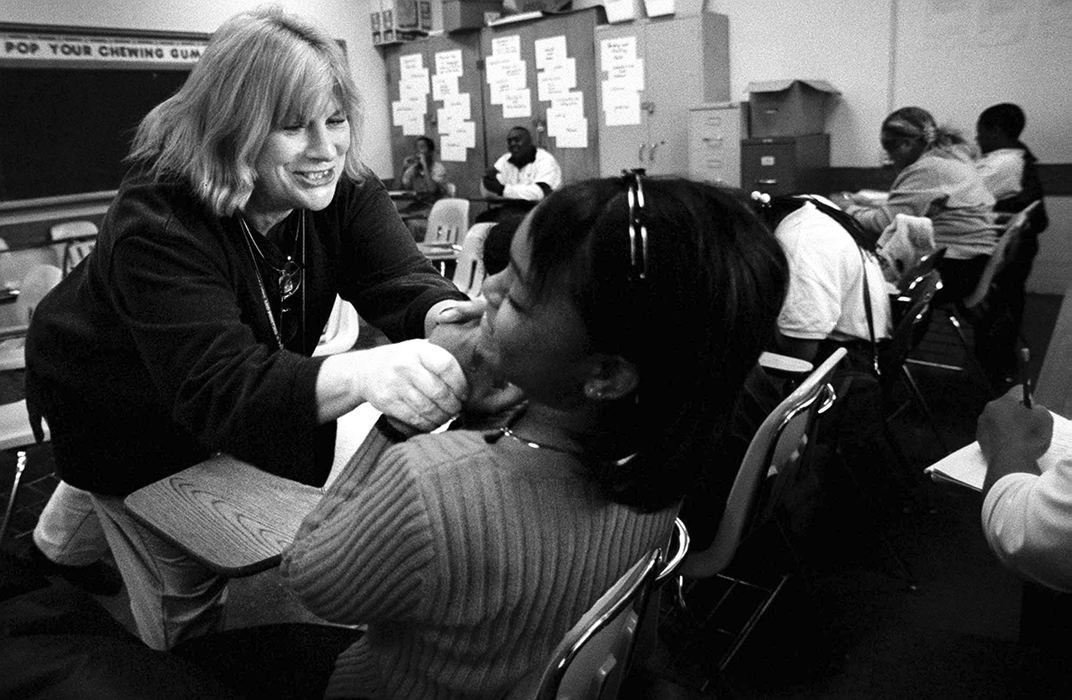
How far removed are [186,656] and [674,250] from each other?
2.85 feet

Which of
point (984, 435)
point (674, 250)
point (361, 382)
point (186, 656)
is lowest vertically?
point (186, 656)

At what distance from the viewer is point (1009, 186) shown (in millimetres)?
4379

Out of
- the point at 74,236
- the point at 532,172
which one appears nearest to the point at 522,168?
the point at 532,172

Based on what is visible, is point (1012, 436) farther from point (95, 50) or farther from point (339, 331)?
point (95, 50)

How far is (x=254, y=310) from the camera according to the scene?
49.7 inches

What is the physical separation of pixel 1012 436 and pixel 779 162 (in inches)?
179

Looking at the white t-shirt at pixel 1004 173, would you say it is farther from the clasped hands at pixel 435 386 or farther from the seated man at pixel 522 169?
the clasped hands at pixel 435 386

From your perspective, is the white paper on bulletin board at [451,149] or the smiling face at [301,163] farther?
the white paper on bulletin board at [451,149]

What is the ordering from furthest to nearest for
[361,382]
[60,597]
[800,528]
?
[800,528], [361,382], [60,597]

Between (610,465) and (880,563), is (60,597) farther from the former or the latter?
(880,563)

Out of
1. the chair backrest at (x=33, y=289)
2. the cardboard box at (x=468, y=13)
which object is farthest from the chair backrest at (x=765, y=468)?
the cardboard box at (x=468, y=13)

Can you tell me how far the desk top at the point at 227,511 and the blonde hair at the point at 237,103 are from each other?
0.43 metres

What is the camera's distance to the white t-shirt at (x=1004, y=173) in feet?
14.4

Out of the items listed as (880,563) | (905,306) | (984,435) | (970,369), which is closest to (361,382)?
(984,435)
